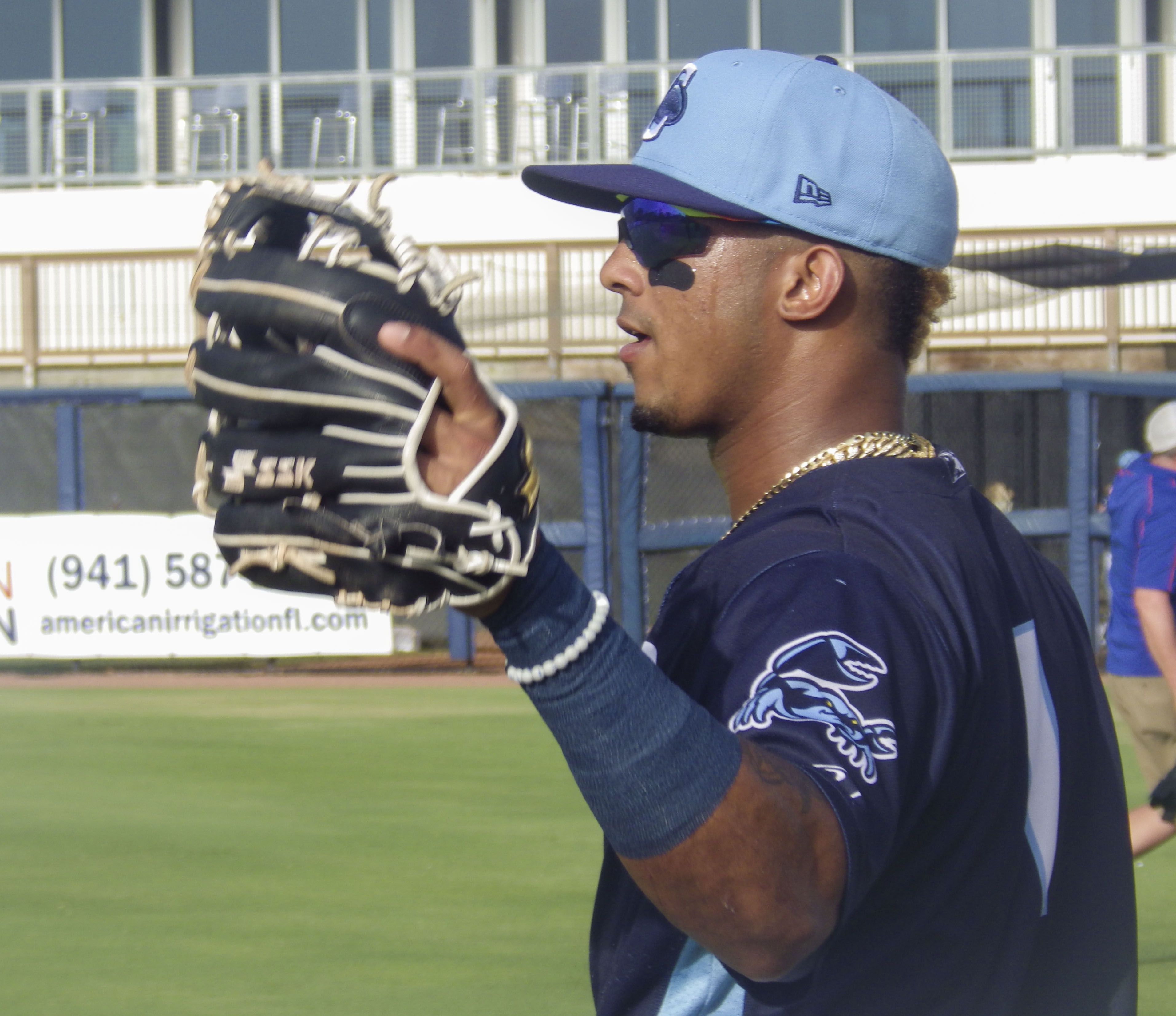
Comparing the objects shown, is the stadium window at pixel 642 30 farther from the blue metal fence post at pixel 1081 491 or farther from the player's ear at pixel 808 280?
the player's ear at pixel 808 280

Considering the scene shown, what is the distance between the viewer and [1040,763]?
171 cm

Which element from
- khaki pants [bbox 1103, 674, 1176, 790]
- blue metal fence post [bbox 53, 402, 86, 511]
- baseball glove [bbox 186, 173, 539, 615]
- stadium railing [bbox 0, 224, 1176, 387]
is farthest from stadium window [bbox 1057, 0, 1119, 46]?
baseball glove [bbox 186, 173, 539, 615]

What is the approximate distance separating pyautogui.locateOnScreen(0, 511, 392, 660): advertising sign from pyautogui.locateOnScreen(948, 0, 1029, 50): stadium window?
14989 millimetres

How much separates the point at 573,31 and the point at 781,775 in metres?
24.4

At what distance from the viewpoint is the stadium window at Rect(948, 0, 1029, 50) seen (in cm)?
2375

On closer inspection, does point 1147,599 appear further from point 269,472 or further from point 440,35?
point 440,35

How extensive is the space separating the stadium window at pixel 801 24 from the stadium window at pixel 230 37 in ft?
26.1

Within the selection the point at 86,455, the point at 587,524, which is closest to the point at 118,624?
the point at 86,455

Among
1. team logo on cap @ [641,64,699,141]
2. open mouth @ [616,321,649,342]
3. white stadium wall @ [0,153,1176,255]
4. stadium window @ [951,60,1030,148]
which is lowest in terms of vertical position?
open mouth @ [616,321,649,342]

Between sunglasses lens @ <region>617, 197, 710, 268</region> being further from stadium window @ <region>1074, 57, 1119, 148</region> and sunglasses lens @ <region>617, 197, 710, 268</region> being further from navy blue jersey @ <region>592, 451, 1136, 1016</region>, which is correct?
stadium window @ <region>1074, 57, 1119, 148</region>

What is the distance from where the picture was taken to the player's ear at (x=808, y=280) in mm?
1782

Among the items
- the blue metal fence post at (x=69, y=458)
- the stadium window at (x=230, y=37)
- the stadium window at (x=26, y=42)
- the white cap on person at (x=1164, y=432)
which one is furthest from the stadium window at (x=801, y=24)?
the white cap on person at (x=1164, y=432)

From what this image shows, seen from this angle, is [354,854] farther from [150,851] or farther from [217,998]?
[217,998]

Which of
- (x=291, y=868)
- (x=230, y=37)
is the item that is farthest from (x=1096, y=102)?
A: (x=291, y=868)
